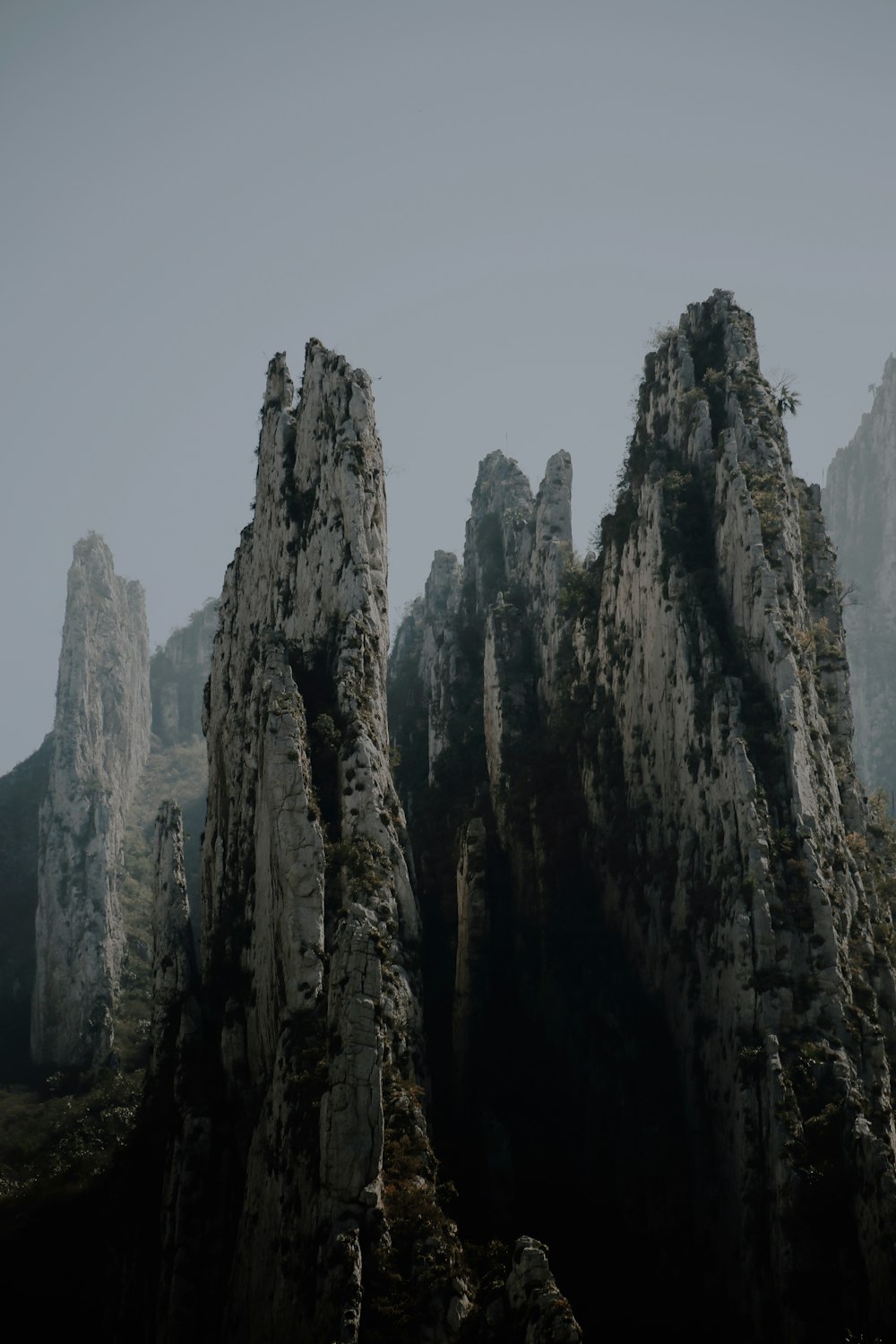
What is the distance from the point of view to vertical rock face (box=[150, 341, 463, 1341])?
27344 millimetres

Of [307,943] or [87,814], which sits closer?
[307,943]

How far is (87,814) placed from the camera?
3511 inches

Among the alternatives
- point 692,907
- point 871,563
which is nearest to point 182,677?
point 871,563

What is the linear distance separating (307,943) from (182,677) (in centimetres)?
11027

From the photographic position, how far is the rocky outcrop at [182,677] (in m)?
134

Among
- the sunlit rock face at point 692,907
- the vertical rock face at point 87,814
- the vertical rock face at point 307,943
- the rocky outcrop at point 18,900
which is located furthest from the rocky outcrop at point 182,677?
the vertical rock face at point 307,943

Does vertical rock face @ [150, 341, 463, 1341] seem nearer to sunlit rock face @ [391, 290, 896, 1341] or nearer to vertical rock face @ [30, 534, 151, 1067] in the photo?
sunlit rock face @ [391, 290, 896, 1341]

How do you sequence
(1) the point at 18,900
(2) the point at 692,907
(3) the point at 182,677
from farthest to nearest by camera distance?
(3) the point at 182,677 → (1) the point at 18,900 → (2) the point at 692,907

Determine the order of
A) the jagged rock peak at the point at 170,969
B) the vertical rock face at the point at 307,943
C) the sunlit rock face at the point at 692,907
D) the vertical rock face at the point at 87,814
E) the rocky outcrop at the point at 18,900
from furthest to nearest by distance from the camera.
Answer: the rocky outcrop at the point at 18,900 < the vertical rock face at the point at 87,814 < the jagged rock peak at the point at 170,969 < the sunlit rock face at the point at 692,907 < the vertical rock face at the point at 307,943

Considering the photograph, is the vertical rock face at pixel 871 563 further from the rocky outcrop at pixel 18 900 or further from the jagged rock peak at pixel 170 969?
the jagged rock peak at pixel 170 969

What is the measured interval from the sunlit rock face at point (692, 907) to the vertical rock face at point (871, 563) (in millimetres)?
86308

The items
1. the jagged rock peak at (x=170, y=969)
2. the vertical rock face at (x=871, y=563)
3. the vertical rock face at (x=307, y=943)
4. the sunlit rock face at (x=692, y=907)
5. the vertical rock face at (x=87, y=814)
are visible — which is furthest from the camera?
the vertical rock face at (x=871, y=563)

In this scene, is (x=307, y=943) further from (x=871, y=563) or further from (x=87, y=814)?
(x=871, y=563)

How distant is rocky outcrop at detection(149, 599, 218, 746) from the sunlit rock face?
82.6 meters
